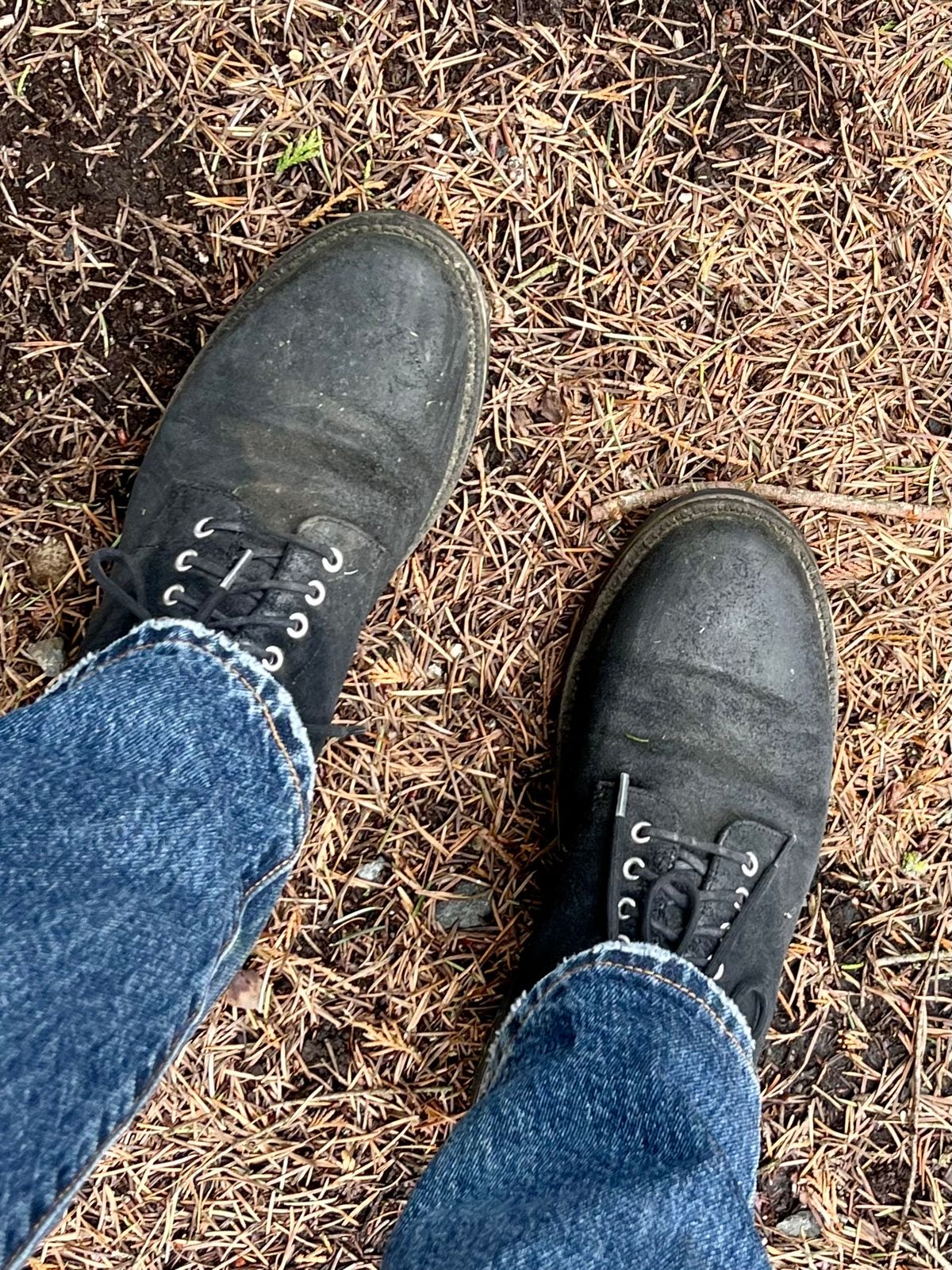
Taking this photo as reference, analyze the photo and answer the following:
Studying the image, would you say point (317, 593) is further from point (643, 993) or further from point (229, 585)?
point (643, 993)

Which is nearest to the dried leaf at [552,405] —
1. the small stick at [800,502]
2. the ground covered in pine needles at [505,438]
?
the ground covered in pine needles at [505,438]

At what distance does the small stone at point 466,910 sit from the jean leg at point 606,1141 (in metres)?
0.20

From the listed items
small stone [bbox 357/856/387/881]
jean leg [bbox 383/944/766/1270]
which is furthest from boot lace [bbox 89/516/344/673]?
jean leg [bbox 383/944/766/1270]

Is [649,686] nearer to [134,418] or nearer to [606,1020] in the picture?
[606,1020]

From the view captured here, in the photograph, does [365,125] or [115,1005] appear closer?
[115,1005]

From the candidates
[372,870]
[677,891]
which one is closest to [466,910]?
[372,870]

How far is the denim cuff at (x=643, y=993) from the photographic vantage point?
1184 millimetres

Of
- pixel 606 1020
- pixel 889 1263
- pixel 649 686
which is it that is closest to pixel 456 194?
pixel 649 686

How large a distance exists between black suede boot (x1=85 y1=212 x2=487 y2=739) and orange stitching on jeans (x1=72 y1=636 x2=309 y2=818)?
0.17m

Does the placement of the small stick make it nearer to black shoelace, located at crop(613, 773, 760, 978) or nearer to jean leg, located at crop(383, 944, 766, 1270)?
black shoelace, located at crop(613, 773, 760, 978)

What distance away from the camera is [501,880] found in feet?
4.73

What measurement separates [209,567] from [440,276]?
509 millimetres

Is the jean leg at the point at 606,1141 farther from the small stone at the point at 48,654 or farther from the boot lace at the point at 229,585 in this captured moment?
the small stone at the point at 48,654

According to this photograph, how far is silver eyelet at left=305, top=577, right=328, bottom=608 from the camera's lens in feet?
4.37
